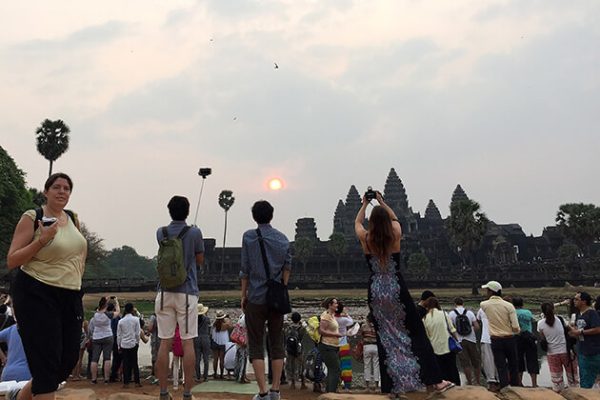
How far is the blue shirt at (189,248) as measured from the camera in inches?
174

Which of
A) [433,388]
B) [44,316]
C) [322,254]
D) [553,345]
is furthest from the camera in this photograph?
[322,254]

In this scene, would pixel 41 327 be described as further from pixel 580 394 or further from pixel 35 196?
pixel 35 196

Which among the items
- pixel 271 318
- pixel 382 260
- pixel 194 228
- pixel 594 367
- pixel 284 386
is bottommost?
pixel 284 386

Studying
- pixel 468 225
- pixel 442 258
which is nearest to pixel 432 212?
pixel 442 258

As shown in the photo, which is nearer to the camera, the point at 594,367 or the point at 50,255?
the point at 50,255

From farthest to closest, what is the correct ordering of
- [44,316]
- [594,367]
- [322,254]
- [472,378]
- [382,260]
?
1. [322,254]
2. [472,378]
3. [594,367]
4. [382,260]
5. [44,316]

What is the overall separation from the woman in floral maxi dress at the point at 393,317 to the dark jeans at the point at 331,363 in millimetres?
3852

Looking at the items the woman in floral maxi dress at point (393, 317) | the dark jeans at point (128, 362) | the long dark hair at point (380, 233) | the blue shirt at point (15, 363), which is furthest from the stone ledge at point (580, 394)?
the dark jeans at point (128, 362)

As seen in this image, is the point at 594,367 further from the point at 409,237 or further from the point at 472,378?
the point at 409,237

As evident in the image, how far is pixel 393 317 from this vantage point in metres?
4.35

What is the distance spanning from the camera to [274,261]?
4453 millimetres

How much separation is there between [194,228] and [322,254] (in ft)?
298

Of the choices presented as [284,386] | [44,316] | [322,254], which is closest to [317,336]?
[284,386]

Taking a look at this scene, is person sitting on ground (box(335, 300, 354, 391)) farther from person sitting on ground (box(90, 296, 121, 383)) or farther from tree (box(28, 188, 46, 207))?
tree (box(28, 188, 46, 207))
